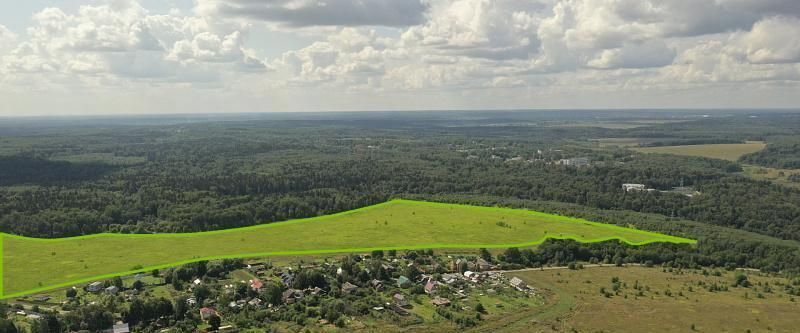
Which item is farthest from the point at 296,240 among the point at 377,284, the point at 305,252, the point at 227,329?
the point at 227,329

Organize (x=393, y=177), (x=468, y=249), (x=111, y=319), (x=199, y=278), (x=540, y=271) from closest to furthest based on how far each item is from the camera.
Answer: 1. (x=111, y=319)
2. (x=199, y=278)
3. (x=540, y=271)
4. (x=468, y=249)
5. (x=393, y=177)

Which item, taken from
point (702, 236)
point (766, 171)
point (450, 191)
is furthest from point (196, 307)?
point (766, 171)

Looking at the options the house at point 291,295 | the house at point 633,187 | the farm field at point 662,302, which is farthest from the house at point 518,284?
the house at point 633,187

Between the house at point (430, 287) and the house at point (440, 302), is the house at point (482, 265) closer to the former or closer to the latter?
the house at point (430, 287)

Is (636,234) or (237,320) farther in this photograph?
(636,234)

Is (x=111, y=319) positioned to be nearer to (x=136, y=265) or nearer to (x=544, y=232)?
(x=136, y=265)

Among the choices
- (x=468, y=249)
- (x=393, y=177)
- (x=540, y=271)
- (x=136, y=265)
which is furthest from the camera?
(x=393, y=177)
